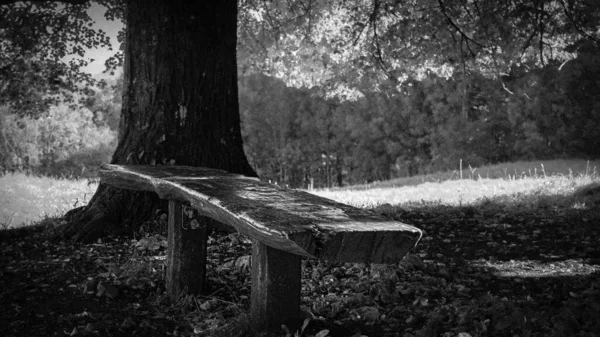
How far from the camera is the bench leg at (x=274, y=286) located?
129 inches

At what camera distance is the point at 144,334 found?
3807 millimetres

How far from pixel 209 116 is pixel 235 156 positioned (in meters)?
0.53

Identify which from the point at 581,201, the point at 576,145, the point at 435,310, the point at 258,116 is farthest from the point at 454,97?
the point at 435,310

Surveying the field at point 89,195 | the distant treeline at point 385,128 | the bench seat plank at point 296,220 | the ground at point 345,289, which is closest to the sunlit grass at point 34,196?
the field at point 89,195

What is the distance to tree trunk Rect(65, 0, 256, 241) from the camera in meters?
6.43

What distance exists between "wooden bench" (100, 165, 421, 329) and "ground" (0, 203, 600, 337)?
0.70 ft

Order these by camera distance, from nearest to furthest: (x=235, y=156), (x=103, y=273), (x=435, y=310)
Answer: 1. (x=435, y=310)
2. (x=103, y=273)
3. (x=235, y=156)

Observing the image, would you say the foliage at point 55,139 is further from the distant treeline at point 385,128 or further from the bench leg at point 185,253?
the bench leg at point 185,253

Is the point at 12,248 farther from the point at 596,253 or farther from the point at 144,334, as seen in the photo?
the point at 596,253

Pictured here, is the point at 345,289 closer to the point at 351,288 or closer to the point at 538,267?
the point at 351,288

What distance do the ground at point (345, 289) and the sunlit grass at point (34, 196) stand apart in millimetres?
4752

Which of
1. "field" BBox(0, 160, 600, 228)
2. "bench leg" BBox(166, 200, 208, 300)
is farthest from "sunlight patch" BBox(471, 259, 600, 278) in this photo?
"field" BBox(0, 160, 600, 228)

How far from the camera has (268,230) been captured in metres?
2.69

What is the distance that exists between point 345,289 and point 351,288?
0.26ft
